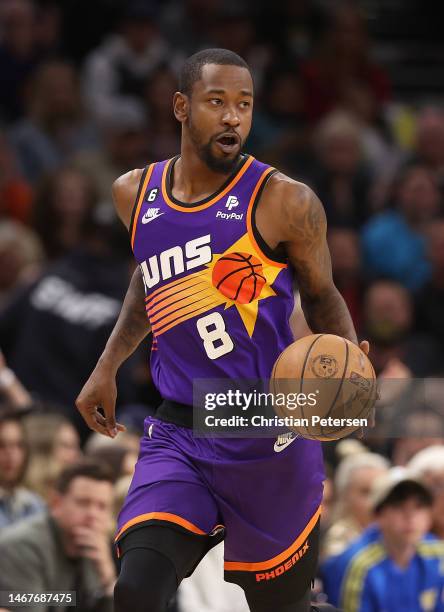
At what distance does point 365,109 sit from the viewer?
13133 millimetres

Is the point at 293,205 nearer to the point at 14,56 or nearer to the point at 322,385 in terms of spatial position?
the point at 322,385

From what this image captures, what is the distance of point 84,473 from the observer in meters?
7.09

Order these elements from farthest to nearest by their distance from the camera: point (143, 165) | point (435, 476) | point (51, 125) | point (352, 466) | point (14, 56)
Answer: point (14, 56) < point (51, 125) < point (143, 165) < point (352, 466) < point (435, 476)

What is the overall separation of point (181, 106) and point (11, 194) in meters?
6.42

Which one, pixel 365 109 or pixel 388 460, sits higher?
pixel 365 109

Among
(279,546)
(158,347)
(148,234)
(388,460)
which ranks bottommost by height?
(388,460)

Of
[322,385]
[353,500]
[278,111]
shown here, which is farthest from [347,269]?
[322,385]

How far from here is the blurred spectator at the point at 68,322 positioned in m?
9.48

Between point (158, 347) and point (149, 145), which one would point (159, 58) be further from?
Answer: point (158, 347)

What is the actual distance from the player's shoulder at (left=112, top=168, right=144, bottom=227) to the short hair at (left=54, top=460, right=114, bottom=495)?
6.61ft

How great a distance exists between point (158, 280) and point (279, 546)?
1065 millimetres

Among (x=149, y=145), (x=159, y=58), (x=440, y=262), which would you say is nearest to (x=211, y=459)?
(x=440, y=262)

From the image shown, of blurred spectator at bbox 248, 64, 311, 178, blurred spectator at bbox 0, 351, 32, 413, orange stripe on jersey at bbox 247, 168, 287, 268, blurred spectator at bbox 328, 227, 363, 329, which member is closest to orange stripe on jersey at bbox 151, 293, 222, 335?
orange stripe on jersey at bbox 247, 168, 287, 268

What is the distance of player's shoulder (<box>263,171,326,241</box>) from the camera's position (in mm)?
4977
